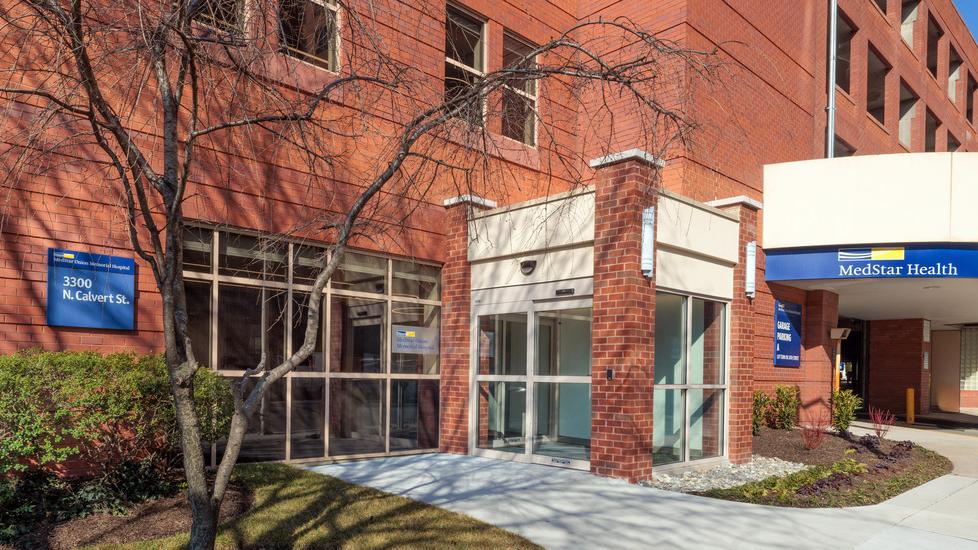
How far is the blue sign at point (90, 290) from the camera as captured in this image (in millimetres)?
7758

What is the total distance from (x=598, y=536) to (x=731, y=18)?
1091cm

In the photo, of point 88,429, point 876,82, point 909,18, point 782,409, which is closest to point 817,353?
point 782,409

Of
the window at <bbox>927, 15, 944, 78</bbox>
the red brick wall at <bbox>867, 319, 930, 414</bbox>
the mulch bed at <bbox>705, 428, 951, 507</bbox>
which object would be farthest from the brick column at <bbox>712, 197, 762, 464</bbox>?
the window at <bbox>927, 15, 944, 78</bbox>

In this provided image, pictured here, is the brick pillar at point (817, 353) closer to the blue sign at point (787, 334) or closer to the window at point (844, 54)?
the blue sign at point (787, 334)

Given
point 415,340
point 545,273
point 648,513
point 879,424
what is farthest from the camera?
point 879,424

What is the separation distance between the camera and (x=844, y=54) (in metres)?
19.5

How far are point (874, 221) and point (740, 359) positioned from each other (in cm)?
492

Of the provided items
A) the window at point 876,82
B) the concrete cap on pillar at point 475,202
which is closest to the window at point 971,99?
the window at point 876,82

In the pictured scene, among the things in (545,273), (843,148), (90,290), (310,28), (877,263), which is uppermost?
(843,148)

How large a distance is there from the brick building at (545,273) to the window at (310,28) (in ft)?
0.57

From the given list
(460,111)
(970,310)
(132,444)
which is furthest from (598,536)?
(970,310)

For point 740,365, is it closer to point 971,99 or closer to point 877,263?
point 877,263

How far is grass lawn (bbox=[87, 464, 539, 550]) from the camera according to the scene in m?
6.04

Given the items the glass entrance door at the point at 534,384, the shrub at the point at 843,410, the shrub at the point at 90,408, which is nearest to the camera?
the shrub at the point at 90,408
